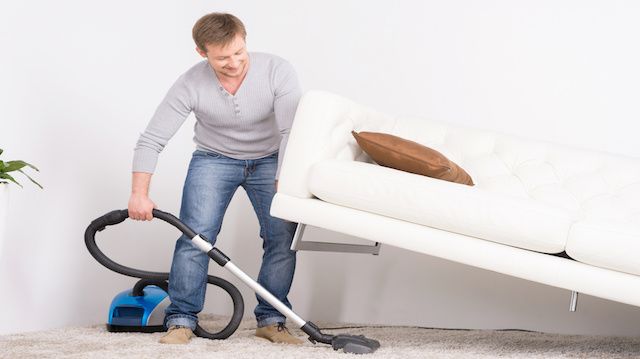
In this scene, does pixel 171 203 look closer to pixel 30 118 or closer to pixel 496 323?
pixel 30 118

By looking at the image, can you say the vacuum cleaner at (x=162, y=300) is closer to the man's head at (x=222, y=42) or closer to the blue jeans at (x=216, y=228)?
the blue jeans at (x=216, y=228)

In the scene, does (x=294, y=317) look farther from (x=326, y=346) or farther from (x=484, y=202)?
(x=484, y=202)

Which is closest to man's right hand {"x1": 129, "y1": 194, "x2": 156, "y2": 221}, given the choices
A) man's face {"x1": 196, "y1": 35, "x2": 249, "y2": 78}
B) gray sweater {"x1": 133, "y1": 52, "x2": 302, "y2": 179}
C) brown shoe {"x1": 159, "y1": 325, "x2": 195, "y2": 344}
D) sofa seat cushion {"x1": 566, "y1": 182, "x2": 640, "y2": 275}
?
gray sweater {"x1": 133, "y1": 52, "x2": 302, "y2": 179}

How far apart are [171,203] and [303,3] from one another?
108 cm

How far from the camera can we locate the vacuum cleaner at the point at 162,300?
2604 mm

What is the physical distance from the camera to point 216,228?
2.90 metres

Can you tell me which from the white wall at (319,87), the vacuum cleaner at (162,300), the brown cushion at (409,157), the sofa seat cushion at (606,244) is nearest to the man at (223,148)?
the vacuum cleaner at (162,300)

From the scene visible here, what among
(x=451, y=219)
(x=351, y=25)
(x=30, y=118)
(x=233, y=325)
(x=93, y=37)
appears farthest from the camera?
(x=351, y=25)

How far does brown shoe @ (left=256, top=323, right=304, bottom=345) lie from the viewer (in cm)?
284

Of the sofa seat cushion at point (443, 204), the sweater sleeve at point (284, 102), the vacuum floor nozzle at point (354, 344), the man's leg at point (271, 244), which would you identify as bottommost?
the vacuum floor nozzle at point (354, 344)

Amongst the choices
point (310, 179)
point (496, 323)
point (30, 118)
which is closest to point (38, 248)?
point (30, 118)

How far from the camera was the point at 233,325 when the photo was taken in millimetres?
2820

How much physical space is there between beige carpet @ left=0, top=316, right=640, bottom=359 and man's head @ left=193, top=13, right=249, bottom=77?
0.90 meters

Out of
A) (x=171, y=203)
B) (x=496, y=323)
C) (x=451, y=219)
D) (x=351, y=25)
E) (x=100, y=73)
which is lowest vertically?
(x=496, y=323)
